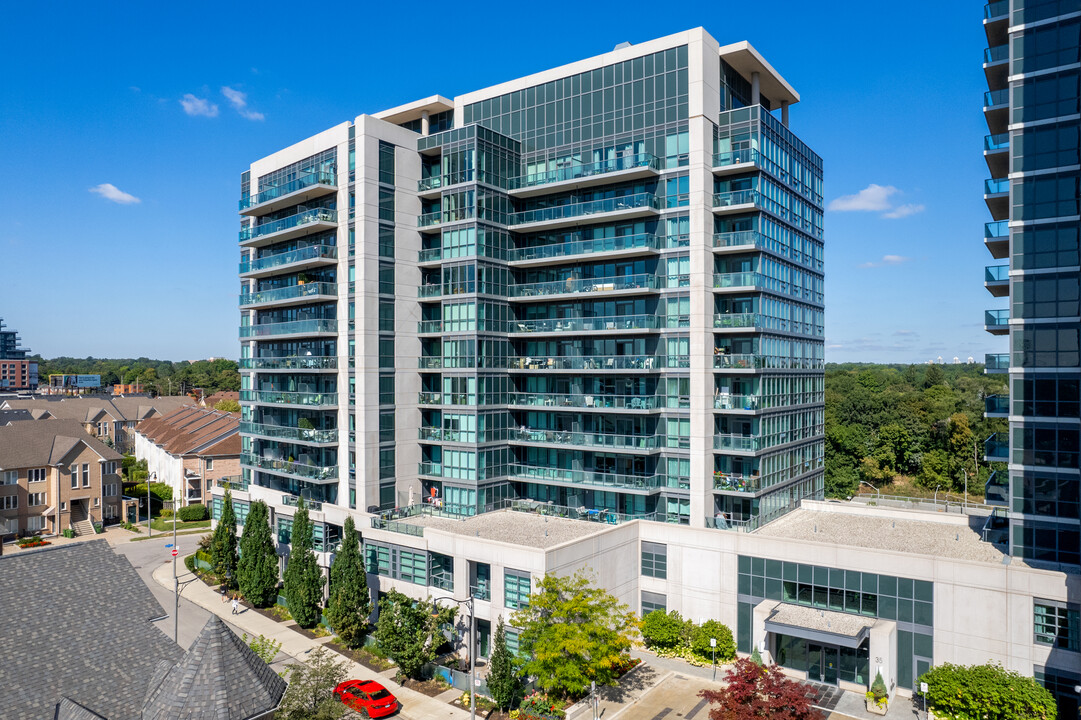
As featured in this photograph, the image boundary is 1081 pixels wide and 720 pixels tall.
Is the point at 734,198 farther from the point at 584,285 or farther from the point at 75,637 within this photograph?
the point at 75,637

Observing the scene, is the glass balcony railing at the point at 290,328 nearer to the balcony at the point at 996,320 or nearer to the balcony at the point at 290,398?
the balcony at the point at 290,398

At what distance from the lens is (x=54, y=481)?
70688mm

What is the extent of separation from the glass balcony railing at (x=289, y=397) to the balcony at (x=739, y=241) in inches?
1126

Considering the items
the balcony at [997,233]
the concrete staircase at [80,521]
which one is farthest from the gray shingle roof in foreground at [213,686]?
the concrete staircase at [80,521]

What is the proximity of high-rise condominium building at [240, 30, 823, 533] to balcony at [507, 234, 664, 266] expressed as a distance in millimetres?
152

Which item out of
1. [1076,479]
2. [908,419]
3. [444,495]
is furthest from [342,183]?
[908,419]

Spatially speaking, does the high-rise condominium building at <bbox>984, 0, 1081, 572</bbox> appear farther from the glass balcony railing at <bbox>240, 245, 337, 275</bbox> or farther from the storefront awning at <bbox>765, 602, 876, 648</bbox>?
the glass balcony railing at <bbox>240, 245, 337, 275</bbox>

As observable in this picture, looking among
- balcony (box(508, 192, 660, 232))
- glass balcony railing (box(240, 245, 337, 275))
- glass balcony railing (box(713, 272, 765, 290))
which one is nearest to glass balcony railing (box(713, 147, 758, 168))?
balcony (box(508, 192, 660, 232))

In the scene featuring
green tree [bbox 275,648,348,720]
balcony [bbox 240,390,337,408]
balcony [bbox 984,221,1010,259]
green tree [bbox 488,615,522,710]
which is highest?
balcony [bbox 984,221,1010,259]

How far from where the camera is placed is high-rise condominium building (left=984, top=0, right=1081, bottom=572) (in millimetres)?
32062

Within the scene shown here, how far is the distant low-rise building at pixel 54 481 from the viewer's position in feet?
225

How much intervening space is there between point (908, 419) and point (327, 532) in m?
73.3

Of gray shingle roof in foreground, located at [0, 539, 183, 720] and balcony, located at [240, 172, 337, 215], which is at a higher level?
balcony, located at [240, 172, 337, 215]

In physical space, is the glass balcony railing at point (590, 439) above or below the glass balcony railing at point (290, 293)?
below
